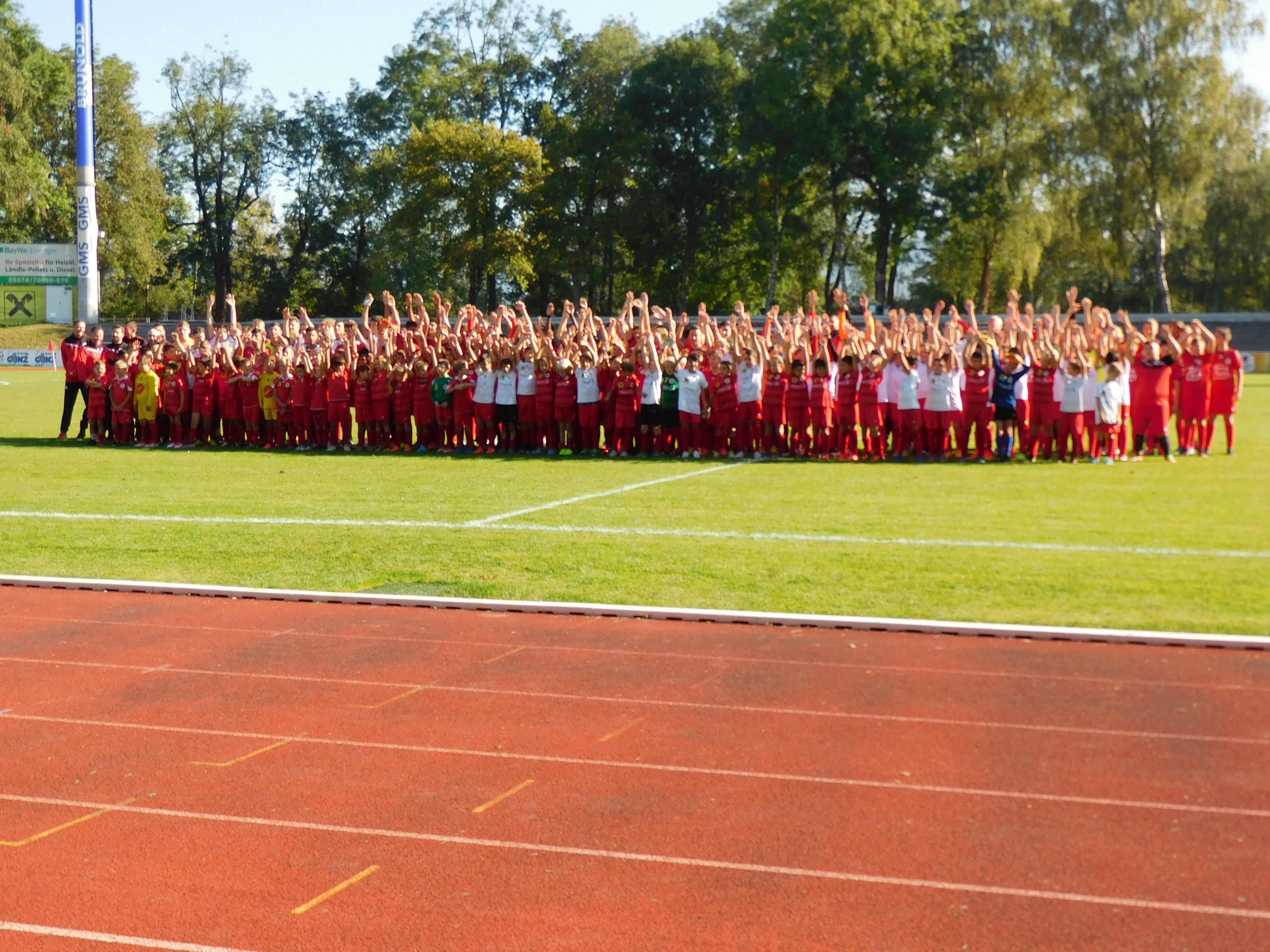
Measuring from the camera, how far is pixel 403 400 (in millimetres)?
19766

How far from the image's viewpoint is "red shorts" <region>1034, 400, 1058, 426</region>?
56.1 ft

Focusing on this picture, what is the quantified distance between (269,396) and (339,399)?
1.39m

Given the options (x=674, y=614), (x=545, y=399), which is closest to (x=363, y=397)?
Result: (x=545, y=399)

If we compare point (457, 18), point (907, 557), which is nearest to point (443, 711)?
point (907, 557)

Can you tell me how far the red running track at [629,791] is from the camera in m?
3.98

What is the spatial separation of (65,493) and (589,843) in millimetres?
11545

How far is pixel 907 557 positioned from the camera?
996 centimetres

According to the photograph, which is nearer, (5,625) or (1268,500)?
(5,625)

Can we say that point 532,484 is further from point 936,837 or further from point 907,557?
point 936,837

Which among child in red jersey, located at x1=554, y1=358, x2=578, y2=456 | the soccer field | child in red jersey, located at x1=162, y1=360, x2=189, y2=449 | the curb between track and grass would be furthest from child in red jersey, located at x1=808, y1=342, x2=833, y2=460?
child in red jersey, located at x1=162, y1=360, x2=189, y2=449

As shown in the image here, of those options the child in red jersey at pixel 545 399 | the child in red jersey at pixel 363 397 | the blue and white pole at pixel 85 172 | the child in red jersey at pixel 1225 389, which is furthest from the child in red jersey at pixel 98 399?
the blue and white pole at pixel 85 172

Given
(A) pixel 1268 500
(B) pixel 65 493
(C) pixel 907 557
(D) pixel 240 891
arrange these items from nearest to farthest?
(D) pixel 240 891, (C) pixel 907 557, (A) pixel 1268 500, (B) pixel 65 493

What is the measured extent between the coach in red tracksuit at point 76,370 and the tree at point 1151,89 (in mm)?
41277

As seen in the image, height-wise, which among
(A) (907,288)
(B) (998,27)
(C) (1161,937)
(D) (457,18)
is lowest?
(C) (1161,937)
